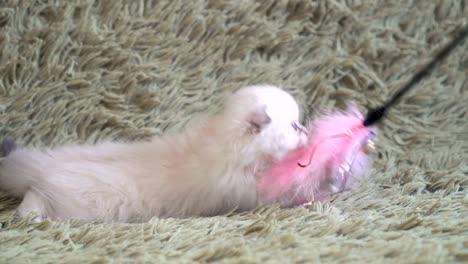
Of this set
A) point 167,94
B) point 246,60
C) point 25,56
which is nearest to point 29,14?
point 25,56

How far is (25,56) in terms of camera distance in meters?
1.39

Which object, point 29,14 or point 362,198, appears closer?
point 362,198

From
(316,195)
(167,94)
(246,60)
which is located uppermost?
(246,60)

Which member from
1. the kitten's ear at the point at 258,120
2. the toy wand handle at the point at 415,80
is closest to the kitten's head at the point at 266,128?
the kitten's ear at the point at 258,120

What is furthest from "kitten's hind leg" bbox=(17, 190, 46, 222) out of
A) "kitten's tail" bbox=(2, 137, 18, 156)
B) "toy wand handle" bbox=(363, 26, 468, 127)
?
"toy wand handle" bbox=(363, 26, 468, 127)

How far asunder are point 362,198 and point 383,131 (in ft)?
1.30

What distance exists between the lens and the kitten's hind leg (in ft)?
3.36

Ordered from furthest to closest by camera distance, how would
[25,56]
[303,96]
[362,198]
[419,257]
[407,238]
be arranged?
[303,96], [25,56], [362,198], [407,238], [419,257]

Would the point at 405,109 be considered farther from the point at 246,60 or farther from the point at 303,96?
the point at 246,60

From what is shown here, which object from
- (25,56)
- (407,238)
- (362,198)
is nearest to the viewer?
(407,238)

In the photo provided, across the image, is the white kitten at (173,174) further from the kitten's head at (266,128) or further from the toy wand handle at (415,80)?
the toy wand handle at (415,80)

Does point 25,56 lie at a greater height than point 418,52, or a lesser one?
lesser

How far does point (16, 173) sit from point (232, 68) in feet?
2.14

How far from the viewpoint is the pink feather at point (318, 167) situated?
1.07m
